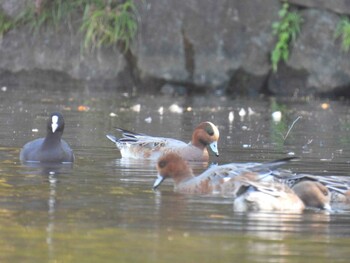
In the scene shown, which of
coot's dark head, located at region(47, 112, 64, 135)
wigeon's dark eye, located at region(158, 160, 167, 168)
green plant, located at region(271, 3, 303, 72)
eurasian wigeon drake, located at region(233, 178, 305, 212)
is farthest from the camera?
green plant, located at region(271, 3, 303, 72)

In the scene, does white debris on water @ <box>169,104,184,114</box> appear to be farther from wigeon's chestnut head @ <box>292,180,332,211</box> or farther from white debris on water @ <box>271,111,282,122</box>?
wigeon's chestnut head @ <box>292,180,332,211</box>

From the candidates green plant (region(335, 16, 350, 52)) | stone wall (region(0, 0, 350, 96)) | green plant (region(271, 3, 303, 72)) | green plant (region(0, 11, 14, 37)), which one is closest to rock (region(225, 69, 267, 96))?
stone wall (region(0, 0, 350, 96))

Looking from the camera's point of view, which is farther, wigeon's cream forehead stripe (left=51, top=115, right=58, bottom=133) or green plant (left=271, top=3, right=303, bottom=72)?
green plant (left=271, top=3, right=303, bottom=72)

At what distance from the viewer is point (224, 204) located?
27.7 ft

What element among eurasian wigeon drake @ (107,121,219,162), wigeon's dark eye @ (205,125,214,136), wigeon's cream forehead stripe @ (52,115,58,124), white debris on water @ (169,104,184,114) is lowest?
eurasian wigeon drake @ (107,121,219,162)

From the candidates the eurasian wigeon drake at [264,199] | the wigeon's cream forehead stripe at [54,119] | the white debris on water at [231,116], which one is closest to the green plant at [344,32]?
the white debris on water at [231,116]

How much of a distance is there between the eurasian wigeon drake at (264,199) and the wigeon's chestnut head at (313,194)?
20 cm

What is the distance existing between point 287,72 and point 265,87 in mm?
489

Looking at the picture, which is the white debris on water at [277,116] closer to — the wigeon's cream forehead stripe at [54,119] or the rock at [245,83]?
the rock at [245,83]

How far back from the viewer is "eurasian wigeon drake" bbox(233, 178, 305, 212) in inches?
324

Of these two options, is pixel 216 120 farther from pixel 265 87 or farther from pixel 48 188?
pixel 48 188

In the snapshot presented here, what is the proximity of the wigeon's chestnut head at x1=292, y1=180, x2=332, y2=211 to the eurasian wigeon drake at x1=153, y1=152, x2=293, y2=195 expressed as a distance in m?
0.29

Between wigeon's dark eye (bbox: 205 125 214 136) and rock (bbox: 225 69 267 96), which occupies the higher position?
rock (bbox: 225 69 267 96)

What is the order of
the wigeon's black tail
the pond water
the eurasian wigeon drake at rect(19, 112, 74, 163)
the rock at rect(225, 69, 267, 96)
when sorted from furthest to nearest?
the rock at rect(225, 69, 267, 96) → the wigeon's black tail → the eurasian wigeon drake at rect(19, 112, 74, 163) → the pond water
